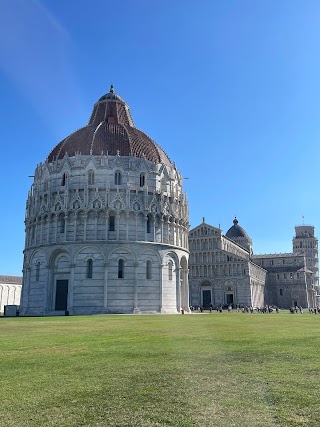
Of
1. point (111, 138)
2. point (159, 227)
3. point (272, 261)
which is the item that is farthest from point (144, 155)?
point (272, 261)

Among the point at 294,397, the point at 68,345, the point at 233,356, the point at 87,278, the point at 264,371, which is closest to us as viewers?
the point at 294,397

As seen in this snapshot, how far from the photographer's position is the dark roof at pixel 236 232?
147625 millimetres

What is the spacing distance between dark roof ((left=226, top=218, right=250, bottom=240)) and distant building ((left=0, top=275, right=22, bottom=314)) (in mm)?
72607

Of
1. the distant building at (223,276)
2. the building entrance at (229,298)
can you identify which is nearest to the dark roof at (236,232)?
the distant building at (223,276)

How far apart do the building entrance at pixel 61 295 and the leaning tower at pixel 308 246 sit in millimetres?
124402

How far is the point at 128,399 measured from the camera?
309 inches

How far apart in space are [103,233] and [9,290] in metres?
80.0

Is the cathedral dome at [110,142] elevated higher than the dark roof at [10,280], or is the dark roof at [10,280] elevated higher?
the cathedral dome at [110,142]

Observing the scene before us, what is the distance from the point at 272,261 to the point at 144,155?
9091 cm

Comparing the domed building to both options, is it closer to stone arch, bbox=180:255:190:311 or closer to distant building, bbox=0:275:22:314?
distant building, bbox=0:275:22:314

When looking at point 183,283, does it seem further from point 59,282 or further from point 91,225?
point 59,282

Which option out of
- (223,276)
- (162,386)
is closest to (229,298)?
(223,276)

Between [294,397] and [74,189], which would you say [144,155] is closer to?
[74,189]

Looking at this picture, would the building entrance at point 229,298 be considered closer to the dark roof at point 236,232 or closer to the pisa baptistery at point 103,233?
the dark roof at point 236,232
